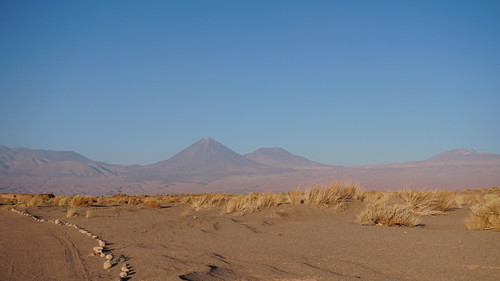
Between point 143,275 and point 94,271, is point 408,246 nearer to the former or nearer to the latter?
point 143,275

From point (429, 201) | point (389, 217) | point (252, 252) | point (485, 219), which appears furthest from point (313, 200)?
point (252, 252)

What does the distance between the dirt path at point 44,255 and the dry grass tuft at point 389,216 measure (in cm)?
667

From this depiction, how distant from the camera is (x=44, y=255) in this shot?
7.12 m

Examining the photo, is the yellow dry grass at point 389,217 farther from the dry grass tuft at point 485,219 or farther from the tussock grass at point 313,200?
the tussock grass at point 313,200

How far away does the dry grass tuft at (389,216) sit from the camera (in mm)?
10195

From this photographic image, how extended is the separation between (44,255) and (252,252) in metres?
3.53

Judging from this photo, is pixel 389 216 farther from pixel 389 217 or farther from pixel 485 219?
pixel 485 219

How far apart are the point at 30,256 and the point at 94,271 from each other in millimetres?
2013

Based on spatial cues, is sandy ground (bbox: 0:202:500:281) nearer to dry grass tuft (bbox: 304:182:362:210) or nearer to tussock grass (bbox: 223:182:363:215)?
tussock grass (bbox: 223:182:363:215)

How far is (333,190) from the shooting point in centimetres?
1475

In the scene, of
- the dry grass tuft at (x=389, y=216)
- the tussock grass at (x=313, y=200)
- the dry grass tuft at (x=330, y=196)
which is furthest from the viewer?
the dry grass tuft at (x=330, y=196)

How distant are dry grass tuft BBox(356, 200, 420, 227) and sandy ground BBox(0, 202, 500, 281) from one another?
814 mm

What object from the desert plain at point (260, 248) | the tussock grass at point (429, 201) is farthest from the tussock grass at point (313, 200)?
the tussock grass at point (429, 201)

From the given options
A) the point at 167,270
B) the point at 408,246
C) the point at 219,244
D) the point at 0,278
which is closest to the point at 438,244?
the point at 408,246
